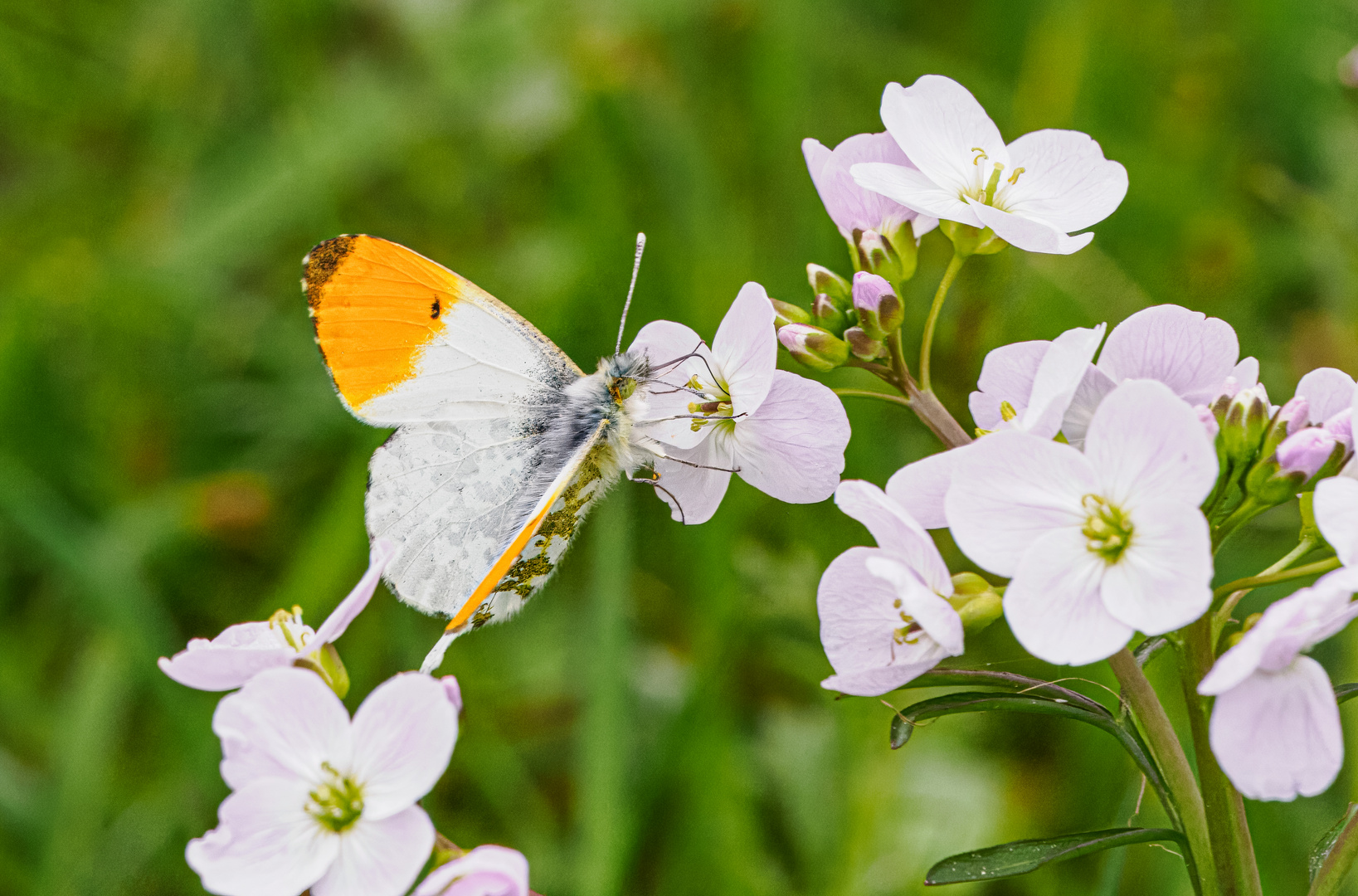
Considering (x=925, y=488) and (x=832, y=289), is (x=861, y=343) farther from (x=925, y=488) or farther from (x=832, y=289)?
(x=925, y=488)

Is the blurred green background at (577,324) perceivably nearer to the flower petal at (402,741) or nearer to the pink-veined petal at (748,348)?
the pink-veined petal at (748,348)

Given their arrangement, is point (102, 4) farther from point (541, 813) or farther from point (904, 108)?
point (904, 108)

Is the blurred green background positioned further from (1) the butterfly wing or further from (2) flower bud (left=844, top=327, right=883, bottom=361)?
(1) the butterfly wing

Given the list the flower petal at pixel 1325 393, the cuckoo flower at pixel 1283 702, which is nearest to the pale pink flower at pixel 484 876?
the cuckoo flower at pixel 1283 702

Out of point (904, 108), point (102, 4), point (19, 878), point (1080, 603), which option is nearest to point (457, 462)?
point (904, 108)

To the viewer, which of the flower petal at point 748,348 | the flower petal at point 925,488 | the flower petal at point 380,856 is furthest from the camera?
the flower petal at point 748,348

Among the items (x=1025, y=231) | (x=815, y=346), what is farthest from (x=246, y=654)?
(x=1025, y=231)
